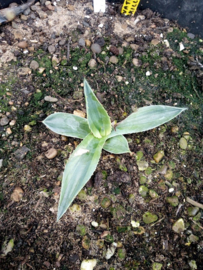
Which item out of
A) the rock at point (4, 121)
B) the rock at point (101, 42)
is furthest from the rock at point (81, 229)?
the rock at point (101, 42)

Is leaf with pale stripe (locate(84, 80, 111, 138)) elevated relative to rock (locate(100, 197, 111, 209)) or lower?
elevated

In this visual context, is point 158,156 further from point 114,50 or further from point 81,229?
point 114,50

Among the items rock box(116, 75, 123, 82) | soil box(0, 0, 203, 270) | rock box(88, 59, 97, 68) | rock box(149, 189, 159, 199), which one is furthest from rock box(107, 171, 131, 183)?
rock box(88, 59, 97, 68)

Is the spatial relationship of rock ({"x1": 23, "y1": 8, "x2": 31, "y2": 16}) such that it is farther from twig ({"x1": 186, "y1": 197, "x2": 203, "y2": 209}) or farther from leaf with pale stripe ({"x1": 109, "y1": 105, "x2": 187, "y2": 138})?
twig ({"x1": 186, "y1": 197, "x2": 203, "y2": 209})

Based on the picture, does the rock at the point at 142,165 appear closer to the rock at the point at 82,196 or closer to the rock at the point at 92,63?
the rock at the point at 82,196

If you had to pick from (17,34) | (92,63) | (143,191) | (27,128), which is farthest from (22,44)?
(143,191)

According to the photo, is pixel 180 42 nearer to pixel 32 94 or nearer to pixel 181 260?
pixel 32 94

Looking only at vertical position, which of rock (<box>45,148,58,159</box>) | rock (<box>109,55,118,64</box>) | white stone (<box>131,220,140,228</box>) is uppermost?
rock (<box>109,55,118,64</box>)
